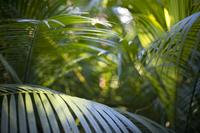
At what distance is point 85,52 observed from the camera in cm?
162

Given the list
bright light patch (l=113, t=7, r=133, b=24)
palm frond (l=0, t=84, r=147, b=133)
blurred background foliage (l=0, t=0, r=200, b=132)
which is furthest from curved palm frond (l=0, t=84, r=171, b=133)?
bright light patch (l=113, t=7, r=133, b=24)

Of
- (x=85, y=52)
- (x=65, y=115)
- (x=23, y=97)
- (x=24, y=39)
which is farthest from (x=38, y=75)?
(x=65, y=115)

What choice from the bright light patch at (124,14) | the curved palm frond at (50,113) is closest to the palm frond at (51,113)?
the curved palm frond at (50,113)

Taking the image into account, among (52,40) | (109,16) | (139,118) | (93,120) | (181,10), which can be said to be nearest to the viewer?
(93,120)

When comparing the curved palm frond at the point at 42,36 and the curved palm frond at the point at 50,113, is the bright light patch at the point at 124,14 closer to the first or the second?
the curved palm frond at the point at 42,36

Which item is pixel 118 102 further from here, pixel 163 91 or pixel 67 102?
pixel 67 102

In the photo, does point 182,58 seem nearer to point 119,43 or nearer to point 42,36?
point 119,43

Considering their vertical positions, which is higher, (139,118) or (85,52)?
(85,52)

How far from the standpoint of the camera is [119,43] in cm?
138

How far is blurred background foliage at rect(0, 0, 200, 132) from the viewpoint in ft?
3.62

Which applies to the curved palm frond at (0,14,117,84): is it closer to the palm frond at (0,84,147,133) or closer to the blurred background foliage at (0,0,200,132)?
the blurred background foliage at (0,0,200,132)

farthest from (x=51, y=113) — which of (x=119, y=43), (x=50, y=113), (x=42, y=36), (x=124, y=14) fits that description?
(x=124, y=14)

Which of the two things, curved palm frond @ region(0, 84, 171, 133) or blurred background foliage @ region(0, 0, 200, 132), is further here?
blurred background foliage @ region(0, 0, 200, 132)

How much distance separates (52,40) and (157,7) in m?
0.48
